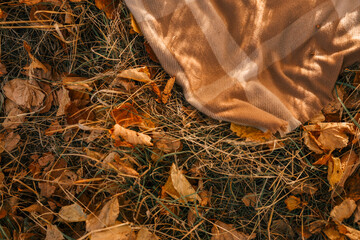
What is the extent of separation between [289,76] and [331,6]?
0.97ft

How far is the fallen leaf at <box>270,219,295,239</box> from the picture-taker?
1059 millimetres

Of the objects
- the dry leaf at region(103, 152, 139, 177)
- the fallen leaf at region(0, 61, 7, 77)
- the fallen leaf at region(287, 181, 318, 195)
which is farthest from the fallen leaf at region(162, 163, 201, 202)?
the fallen leaf at region(0, 61, 7, 77)

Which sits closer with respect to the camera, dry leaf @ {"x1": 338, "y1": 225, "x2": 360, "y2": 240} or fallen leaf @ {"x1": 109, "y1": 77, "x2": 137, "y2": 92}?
dry leaf @ {"x1": 338, "y1": 225, "x2": 360, "y2": 240}

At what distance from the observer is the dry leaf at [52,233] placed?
101 centimetres

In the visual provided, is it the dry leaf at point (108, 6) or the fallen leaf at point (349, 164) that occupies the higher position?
the dry leaf at point (108, 6)

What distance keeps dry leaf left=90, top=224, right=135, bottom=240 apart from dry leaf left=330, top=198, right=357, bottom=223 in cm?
74

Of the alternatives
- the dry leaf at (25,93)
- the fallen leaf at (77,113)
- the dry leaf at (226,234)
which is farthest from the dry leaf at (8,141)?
the dry leaf at (226,234)

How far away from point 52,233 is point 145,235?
35 cm

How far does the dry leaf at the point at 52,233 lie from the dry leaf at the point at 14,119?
0.42 m

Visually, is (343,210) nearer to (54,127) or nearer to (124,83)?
(124,83)

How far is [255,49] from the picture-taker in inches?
41.5

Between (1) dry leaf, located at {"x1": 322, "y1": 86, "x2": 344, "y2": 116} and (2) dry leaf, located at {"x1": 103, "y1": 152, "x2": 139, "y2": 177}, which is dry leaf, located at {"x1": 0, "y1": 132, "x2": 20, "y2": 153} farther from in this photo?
(1) dry leaf, located at {"x1": 322, "y1": 86, "x2": 344, "y2": 116}

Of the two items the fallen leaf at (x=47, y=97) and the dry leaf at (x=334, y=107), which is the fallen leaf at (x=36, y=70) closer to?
the fallen leaf at (x=47, y=97)

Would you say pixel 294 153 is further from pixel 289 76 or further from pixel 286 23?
pixel 286 23
